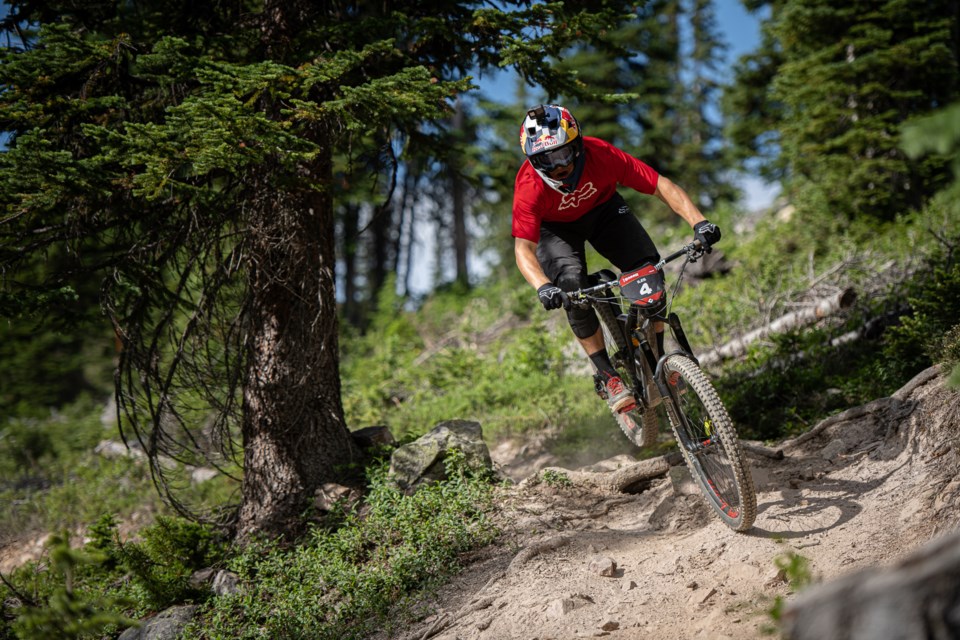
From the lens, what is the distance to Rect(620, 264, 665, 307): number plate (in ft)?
14.3

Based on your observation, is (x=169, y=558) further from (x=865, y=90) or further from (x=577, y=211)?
(x=865, y=90)

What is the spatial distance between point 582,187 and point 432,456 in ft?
9.04

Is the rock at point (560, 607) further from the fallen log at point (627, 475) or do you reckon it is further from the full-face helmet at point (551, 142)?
the full-face helmet at point (551, 142)

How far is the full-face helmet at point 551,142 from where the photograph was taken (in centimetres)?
452

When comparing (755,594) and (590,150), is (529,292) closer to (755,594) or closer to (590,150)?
(590,150)

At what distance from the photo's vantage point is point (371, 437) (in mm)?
6535

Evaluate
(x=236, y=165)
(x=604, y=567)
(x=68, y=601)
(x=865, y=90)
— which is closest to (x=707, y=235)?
(x=604, y=567)

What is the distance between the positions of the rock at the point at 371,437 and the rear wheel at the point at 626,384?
8.56 feet

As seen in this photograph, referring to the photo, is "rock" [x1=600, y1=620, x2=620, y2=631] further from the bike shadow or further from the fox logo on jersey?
the fox logo on jersey

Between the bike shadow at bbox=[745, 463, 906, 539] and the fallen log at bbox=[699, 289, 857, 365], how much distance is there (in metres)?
3.37

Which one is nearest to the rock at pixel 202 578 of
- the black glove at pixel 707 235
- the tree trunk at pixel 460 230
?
the black glove at pixel 707 235

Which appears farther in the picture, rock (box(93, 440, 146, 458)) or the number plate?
rock (box(93, 440, 146, 458))

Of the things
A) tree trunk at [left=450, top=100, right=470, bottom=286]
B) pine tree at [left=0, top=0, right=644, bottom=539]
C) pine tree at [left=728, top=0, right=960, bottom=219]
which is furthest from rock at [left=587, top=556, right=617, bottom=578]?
tree trunk at [left=450, top=100, right=470, bottom=286]

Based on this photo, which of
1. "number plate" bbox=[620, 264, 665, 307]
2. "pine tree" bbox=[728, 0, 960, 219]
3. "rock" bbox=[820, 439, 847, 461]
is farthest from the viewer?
"pine tree" bbox=[728, 0, 960, 219]
